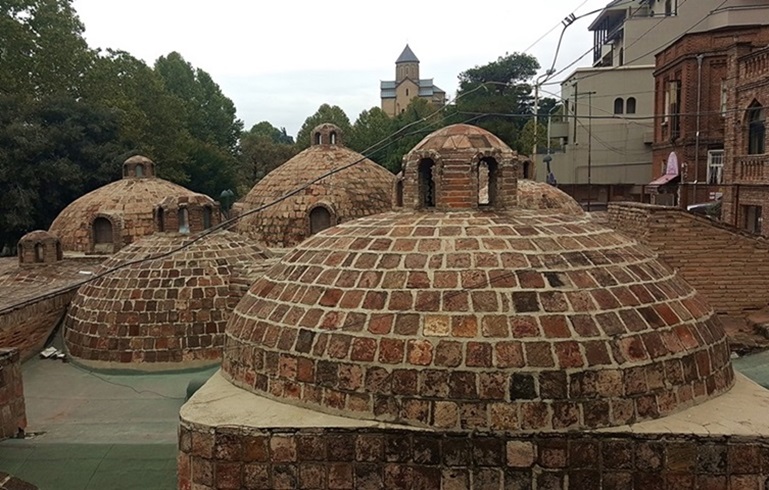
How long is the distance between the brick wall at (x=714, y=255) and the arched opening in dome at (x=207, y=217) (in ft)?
33.9

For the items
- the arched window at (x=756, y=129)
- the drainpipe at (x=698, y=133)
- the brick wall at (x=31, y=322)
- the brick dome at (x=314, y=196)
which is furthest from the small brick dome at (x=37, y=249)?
the drainpipe at (x=698, y=133)

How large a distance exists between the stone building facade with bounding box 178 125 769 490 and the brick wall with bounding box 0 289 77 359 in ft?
28.5

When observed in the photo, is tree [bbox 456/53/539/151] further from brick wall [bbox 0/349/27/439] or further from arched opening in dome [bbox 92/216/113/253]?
brick wall [bbox 0/349/27/439]

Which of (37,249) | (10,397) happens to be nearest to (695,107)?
(10,397)

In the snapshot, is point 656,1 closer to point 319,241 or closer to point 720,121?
point 720,121

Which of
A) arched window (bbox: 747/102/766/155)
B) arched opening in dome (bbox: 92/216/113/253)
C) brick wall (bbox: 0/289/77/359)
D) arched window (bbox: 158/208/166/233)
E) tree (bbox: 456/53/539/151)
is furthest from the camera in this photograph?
tree (bbox: 456/53/539/151)

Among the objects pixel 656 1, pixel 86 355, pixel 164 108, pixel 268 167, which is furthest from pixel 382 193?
pixel 268 167

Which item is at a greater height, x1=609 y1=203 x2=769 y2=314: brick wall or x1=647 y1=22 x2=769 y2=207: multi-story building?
x1=647 y1=22 x2=769 y2=207: multi-story building

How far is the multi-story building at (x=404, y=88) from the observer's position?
82562 millimetres

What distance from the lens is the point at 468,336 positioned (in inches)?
219

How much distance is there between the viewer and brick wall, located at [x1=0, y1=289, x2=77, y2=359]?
12852 millimetres

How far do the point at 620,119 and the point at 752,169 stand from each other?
47.8ft

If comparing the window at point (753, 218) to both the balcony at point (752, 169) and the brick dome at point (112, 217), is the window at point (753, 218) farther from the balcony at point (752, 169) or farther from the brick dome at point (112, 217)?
the brick dome at point (112, 217)

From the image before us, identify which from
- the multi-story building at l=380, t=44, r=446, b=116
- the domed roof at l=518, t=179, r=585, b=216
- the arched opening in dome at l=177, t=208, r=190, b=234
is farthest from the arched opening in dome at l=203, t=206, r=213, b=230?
the multi-story building at l=380, t=44, r=446, b=116
